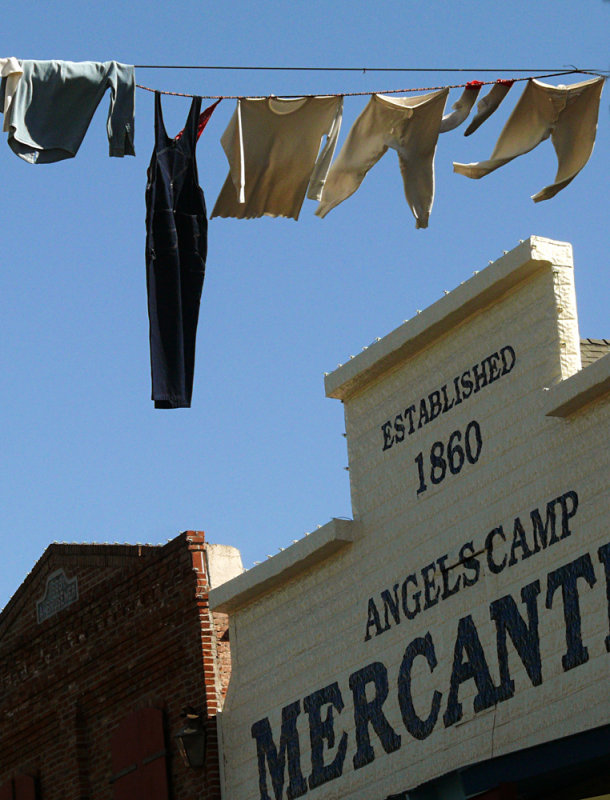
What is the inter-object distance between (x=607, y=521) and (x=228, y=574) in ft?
17.6

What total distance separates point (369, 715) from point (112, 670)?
14.0ft

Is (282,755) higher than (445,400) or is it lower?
lower

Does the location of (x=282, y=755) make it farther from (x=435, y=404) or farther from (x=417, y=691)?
(x=435, y=404)

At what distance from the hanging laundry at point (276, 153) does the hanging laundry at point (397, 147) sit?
14 cm

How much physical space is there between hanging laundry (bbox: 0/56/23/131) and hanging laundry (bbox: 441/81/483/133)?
2.98m

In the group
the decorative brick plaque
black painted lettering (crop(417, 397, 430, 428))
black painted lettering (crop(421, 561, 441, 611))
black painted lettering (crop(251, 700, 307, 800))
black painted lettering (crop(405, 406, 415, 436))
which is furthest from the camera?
the decorative brick plaque

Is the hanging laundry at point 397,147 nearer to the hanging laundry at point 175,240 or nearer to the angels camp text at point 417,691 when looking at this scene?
the hanging laundry at point 175,240

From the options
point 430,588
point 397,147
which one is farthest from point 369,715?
point 397,147

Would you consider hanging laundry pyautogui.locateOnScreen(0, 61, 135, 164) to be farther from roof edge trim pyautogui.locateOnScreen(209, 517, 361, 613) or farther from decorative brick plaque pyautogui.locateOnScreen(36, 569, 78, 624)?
decorative brick plaque pyautogui.locateOnScreen(36, 569, 78, 624)

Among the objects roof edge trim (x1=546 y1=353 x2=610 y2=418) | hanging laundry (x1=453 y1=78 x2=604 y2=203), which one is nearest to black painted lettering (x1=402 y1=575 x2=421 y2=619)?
roof edge trim (x1=546 y1=353 x2=610 y2=418)

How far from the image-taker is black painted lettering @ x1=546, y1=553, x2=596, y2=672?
10258 millimetres

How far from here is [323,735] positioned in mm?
12570

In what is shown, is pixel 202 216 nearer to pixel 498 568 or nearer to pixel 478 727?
pixel 498 568

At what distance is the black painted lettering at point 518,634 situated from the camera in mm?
10609
